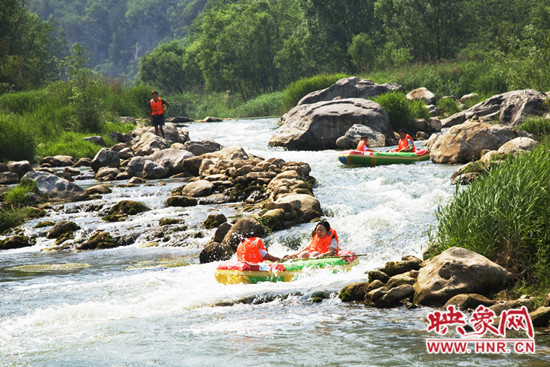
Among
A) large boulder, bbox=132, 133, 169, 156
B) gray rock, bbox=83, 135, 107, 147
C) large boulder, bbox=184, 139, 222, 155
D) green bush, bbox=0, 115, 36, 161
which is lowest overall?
large boulder, bbox=184, 139, 222, 155

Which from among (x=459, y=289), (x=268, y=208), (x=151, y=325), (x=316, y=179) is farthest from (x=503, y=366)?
(x=316, y=179)

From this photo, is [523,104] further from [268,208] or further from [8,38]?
[8,38]

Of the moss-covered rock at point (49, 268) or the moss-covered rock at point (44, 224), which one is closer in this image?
the moss-covered rock at point (49, 268)

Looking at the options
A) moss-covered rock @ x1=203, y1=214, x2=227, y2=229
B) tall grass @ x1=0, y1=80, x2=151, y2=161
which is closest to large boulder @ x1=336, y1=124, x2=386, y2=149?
tall grass @ x1=0, y1=80, x2=151, y2=161

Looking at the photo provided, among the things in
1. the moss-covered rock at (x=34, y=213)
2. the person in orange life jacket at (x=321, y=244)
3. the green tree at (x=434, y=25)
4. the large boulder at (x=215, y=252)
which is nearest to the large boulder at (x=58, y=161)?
the moss-covered rock at (x=34, y=213)

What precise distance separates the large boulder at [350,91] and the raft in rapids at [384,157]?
1163 cm

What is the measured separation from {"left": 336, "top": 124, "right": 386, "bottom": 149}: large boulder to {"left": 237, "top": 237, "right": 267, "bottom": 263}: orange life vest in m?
13.6

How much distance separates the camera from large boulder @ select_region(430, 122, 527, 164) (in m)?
16.9

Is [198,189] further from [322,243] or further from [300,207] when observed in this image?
[322,243]

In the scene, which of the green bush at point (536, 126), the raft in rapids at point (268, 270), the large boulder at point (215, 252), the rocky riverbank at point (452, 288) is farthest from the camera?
the green bush at point (536, 126)

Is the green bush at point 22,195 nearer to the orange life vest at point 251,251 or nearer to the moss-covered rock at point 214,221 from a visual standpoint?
the moss-covered rock at point 214,221

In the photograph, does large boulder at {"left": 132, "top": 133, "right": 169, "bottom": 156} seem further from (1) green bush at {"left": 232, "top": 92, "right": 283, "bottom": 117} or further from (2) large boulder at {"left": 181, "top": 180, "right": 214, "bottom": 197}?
(1) green bush at {"left": 232, "top": 92, "right": 283, "bottom": 117}

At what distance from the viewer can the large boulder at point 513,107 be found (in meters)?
21.1

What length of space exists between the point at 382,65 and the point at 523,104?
2422 centimetres
